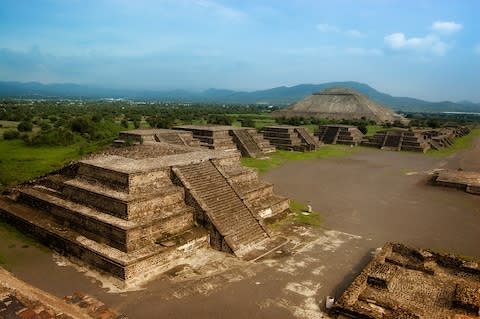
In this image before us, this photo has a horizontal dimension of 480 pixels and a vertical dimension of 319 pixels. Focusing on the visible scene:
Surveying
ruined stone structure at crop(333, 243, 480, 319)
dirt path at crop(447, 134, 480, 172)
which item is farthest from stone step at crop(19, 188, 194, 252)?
dirt path at crop(447, 134, 480, 172)

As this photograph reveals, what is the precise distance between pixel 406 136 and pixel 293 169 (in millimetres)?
18998

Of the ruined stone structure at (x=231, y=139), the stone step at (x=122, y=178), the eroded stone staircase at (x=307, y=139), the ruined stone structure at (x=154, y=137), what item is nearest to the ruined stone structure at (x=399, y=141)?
the eroded stone staircase at (x=307, y=139)

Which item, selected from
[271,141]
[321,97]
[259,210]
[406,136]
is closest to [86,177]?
[259,210]

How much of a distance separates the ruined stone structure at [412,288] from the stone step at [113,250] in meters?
4.26

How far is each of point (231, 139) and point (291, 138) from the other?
728 cm

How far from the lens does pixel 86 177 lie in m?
12.2

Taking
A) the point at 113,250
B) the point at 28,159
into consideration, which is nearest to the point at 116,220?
the point at 113,250

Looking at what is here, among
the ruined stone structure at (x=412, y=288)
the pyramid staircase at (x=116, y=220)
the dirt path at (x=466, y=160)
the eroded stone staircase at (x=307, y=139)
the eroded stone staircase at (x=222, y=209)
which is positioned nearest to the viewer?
the ruined stone structure at (x=412, y=288)

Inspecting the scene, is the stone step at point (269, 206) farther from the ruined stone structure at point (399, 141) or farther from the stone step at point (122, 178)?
the ruined stone structure at point (399, 141)

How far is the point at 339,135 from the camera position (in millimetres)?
41219

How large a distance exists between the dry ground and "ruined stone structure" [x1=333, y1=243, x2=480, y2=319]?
2.01 ft

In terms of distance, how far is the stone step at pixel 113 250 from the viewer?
8984mm

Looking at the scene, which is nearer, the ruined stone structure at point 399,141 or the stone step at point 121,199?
the stone step at point 121,199

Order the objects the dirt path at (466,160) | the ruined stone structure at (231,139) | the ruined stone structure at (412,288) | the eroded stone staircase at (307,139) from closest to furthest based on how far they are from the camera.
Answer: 1. the ruined stone structure at (412,288)
2. the ruined stone structure at (231,139)
3. the dirt path at (466,160)
4. the eroded stone staircase at (307,139)
